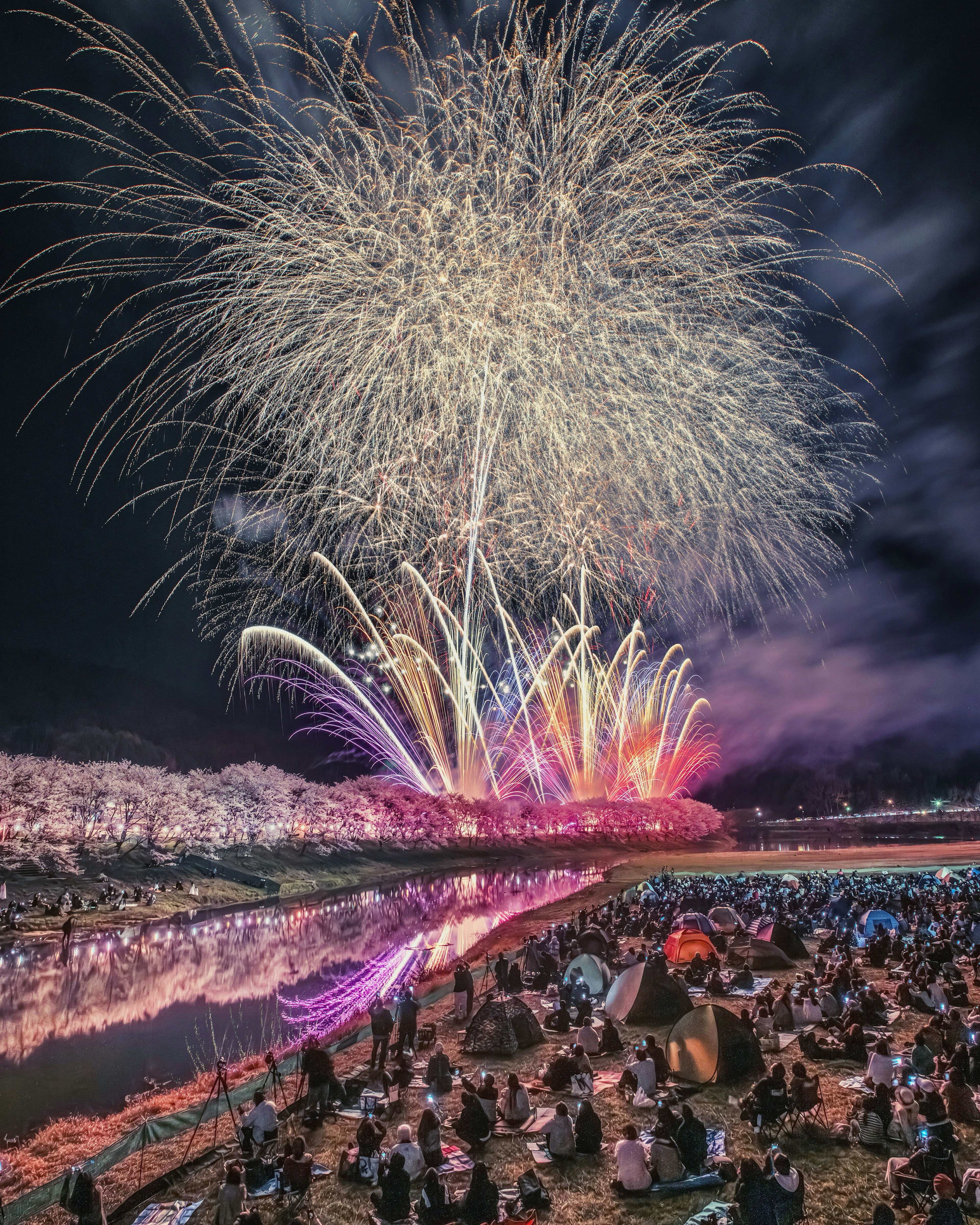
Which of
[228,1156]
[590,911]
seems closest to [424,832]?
[590,911]

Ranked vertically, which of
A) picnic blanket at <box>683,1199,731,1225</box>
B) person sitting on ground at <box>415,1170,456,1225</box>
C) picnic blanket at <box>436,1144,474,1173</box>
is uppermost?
person sitting on ground at <box>415,1170,456,1225</box>

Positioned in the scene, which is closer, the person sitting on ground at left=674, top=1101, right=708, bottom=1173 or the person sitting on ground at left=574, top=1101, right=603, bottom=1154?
the person sitting on ground at left=674, top=1101, right=708, bottom=1173

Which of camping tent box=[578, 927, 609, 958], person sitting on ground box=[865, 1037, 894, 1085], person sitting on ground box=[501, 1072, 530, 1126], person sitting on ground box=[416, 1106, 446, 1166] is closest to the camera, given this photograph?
person sitting on ground box=[416, 1106, 446, 1166]

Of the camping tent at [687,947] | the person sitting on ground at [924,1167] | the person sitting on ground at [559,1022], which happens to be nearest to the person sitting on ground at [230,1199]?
the person sitting on ground at [924,1167]

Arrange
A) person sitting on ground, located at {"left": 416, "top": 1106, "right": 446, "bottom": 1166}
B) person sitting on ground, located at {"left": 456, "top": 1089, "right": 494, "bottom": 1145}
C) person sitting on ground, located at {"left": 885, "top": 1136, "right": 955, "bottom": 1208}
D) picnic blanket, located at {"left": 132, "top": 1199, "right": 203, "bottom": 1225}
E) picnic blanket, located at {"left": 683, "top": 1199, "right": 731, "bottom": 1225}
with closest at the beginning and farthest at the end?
picnic blanket, located at {"left": 683, "top": 1199, "right": 731, "bottom": 1225} → person sitting on ground, located at {"left": 885, "top": 1136, "right": 955, "bottom": 1208} → picnic blanket, located at {"left": 132, "top": 1199, "right": 203, "bottom": 1225} → person sitting on ground, located at {"left": 416, "top": 1106, "right": 446, "bottom": 1166} → person sitting on ground, located at {"left": 456, "top": 1089, "right": 494, "bottom": 1145}

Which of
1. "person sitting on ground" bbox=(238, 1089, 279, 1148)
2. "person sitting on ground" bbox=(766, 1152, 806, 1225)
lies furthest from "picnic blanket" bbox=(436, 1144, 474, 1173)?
"person sitting on ground" bbox=(766, 1152, 806, 1225)

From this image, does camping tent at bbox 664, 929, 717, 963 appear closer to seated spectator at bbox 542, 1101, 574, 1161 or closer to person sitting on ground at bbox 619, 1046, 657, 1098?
person sitting on ground at bbox 619, 1046, 657, 1098
